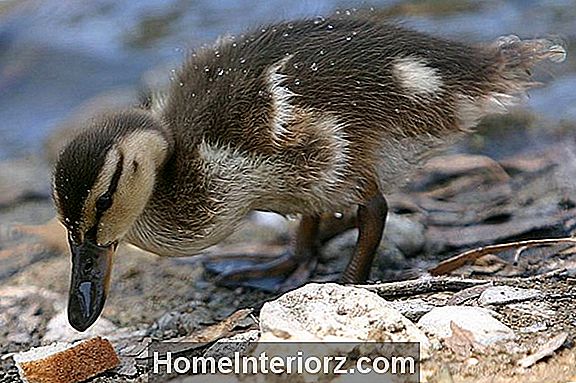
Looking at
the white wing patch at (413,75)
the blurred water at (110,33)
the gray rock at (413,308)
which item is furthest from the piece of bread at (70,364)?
the blurred water at (110,33)

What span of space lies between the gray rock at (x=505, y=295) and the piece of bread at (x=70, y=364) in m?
0.79

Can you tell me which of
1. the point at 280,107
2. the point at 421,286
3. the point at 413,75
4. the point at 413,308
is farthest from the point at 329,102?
the point at 413,308

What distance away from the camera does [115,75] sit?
5.22 metres

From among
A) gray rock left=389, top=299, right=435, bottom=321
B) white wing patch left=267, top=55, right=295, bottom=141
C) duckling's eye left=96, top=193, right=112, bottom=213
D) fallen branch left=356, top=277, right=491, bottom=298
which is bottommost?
fallen branch left=356, top=277, right=491, bottom=298

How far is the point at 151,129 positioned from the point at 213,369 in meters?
0.75

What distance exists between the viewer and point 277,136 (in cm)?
260

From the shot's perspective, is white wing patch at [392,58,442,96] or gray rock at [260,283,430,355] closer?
gray rock at [260,283,430,355]

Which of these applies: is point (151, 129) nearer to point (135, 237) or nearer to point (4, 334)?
point (135, 237)

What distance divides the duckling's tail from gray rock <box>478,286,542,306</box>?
0.83 m

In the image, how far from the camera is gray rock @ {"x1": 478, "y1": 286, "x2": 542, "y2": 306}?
2201 mm

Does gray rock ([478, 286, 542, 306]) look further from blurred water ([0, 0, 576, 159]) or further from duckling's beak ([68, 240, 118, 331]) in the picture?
blurred water ([0, 0, 576, 159])

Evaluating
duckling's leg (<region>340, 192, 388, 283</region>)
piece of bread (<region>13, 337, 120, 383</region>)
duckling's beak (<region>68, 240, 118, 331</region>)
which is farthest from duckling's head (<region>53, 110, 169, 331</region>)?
duckling's leg (<region>340, 192, 388, 283</region>)

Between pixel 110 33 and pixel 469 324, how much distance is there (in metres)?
3.96

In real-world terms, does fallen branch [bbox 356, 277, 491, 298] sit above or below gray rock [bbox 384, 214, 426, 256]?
above
